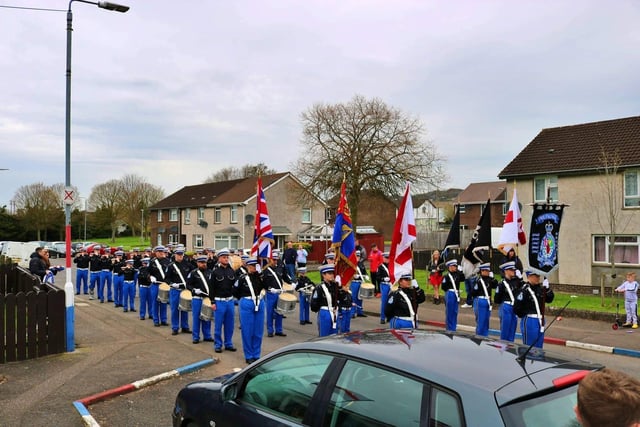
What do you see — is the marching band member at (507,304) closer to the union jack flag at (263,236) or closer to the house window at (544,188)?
the union jack flag at (263,236)

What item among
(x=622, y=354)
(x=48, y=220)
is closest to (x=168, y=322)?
(x=622, y=354)

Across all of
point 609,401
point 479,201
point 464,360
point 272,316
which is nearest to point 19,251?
point 272,316

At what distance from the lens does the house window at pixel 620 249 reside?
21723 mm

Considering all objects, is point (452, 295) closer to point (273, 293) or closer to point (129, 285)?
point (273, 293)

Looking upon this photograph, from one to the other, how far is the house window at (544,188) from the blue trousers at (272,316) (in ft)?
52.7

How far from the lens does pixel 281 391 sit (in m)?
4.07

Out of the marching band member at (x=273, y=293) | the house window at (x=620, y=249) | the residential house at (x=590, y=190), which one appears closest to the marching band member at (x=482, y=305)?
the marching band member at (x=273, y=293)

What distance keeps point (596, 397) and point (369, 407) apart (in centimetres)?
149

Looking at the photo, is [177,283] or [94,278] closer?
[177,283]

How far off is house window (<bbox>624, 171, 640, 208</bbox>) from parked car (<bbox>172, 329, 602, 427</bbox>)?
21.1 m

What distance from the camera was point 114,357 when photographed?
9844 mm

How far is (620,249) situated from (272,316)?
16.4 meters

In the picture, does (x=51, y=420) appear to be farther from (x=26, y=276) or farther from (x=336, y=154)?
(x=336, y=154)

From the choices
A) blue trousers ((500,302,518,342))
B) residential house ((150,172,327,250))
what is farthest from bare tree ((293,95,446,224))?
blue trousers ((500,302,518,342))
